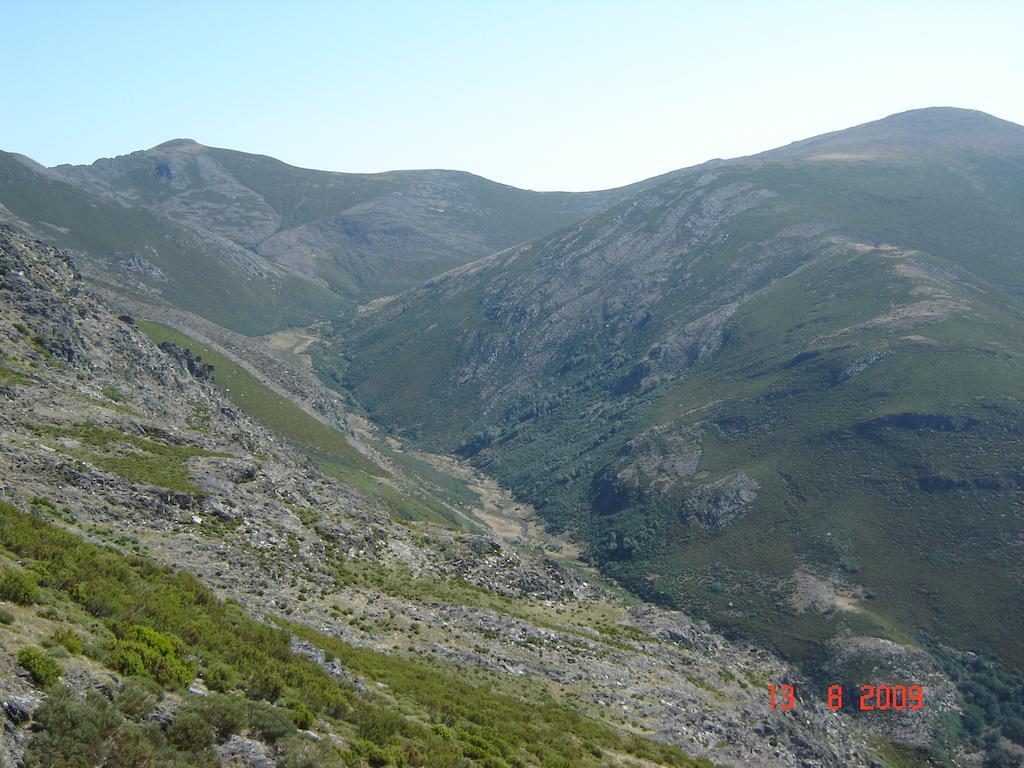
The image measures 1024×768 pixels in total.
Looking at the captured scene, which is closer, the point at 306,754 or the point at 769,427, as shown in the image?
the point at 306,754

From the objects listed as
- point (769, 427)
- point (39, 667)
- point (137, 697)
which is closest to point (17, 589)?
point (39, 667)

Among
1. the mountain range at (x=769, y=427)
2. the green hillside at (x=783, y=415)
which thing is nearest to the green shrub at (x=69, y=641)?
the mountain range at (x=769, y=427)

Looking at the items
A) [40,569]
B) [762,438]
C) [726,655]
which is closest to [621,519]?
[762,438]

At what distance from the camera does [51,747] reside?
1175 cm

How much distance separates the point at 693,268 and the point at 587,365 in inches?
1688

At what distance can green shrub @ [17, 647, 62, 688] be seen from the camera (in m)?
13.3

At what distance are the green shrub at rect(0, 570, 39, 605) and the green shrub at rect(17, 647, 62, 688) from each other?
Result: 3.05m

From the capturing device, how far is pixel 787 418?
113m

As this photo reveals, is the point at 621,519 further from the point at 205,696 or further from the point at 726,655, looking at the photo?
the point at 205,696

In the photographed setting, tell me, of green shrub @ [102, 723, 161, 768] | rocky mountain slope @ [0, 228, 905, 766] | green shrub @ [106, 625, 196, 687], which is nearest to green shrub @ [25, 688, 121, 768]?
rocky mountain slope @ [0, 228, 905, 766]

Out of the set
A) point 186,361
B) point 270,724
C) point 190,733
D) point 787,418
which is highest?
point 186,361

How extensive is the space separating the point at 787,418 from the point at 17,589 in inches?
4406
